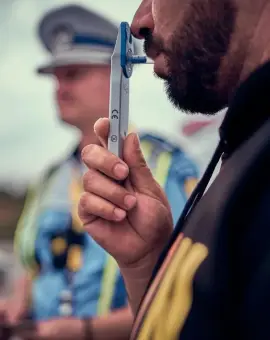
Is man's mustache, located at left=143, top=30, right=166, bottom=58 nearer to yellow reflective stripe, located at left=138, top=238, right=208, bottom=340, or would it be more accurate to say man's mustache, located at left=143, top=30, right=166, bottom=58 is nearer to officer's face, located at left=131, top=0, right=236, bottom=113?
officer's face, located at left=131, top=0, right=236, bottom=113

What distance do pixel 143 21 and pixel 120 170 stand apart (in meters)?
0.15

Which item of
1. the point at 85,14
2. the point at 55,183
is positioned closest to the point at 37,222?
the point at 55,183

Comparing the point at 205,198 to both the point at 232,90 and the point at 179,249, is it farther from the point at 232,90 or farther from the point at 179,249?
the point at 232,90

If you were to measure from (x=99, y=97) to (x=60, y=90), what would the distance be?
0.12 m

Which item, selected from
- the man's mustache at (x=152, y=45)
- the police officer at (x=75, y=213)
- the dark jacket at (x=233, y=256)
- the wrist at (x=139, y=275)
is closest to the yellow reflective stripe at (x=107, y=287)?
the police officer at (x=75, y=213)

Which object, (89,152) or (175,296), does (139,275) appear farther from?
(175,296)

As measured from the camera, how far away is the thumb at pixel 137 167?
2.47ft

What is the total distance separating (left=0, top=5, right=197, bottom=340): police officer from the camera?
1.36m

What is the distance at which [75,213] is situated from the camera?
145 centimetres

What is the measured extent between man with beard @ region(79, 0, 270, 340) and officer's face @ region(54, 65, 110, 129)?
2.41ft

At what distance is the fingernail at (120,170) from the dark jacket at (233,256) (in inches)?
7.5

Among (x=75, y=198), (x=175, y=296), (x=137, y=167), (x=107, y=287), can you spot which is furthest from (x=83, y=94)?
(x=175, y=296)

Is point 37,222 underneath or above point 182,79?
underneath

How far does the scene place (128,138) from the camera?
0.76 metres
